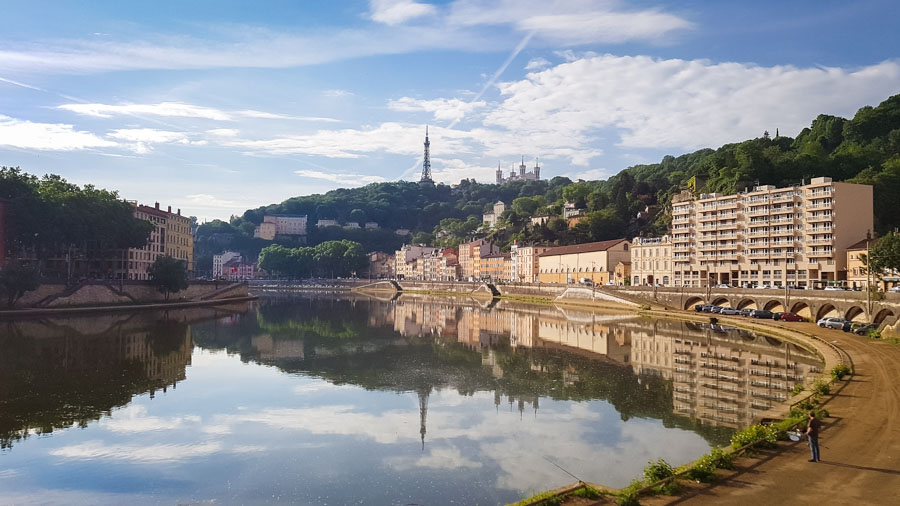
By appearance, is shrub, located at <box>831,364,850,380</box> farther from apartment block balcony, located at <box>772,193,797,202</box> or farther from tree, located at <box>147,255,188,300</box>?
tree, located at <box>147,255,188,300</box>

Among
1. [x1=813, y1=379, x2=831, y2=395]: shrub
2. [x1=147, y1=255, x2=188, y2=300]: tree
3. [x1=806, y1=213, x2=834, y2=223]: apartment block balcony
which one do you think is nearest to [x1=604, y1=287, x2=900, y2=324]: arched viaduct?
[x1=806, y1=213, x2=834, y2=223]: apartment block balcony

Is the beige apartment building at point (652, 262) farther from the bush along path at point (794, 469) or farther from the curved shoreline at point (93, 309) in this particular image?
the bush along path at point (794, 469)

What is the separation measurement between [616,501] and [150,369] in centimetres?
3455

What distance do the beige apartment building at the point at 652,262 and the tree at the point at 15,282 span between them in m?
81.7

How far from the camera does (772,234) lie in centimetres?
8562

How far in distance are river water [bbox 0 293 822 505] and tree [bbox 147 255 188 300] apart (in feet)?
117

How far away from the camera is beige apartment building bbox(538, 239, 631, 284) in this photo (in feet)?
365

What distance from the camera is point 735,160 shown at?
4309 inches

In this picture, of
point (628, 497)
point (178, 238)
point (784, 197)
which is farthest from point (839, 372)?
point (178, 238)

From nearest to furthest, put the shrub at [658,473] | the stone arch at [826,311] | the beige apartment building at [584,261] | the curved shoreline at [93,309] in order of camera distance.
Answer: the shrub at [658,473]
the stone arch at [826,311]
the curved shoreline at [93,309]
the beige apartment building at [584,261]

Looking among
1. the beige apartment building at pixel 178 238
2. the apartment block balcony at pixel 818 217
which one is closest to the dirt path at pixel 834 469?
the apartment block balcony at pixel 818 217

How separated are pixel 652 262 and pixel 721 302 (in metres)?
24.6

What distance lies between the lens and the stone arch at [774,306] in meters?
69.4

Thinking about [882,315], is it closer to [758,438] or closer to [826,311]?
[826,311]
